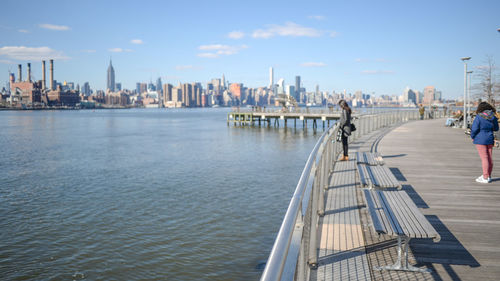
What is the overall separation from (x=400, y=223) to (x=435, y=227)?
74.4 inches

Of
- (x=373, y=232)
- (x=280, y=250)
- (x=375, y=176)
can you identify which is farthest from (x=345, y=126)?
(x=280, y=250)

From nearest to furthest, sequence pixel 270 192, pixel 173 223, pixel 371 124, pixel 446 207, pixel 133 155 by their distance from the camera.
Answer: pixel 446 207
pixel 173 223
pixel 270 192
pixel 371 124
pixel 133 155

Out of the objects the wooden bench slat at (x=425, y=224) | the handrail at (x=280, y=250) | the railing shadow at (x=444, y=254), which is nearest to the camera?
the handrail at (x=280, y=250)

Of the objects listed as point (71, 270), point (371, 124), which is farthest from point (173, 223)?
point (371, 124)

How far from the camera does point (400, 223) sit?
15.3 ft

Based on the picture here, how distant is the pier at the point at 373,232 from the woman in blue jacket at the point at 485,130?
0.57 meters

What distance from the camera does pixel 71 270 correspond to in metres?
10.0

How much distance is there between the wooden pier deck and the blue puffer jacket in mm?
1039

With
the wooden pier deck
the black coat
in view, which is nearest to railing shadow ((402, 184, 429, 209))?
the wooden pier deck

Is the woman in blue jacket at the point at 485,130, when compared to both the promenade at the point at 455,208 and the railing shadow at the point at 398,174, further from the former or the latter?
the railing shadow at the point at 398,174

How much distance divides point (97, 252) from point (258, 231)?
466 cm

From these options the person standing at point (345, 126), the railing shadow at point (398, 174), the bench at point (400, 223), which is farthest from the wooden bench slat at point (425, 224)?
the person standing at point (345, 126)

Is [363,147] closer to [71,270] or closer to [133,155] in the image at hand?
[71,270]

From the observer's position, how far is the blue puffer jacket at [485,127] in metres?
9.07
